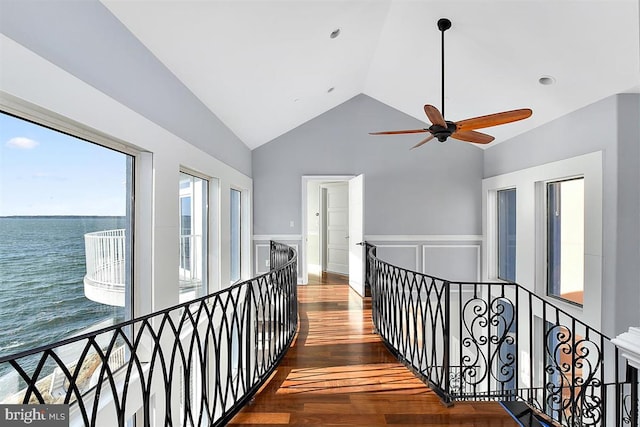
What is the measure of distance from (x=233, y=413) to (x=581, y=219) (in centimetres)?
432

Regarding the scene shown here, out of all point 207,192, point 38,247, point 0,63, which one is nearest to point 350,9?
point 207,192

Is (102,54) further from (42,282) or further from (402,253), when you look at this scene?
(402,253)

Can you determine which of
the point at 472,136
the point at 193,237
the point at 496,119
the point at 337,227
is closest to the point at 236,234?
the point at 193,237

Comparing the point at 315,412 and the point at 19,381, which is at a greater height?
the point at 19,381

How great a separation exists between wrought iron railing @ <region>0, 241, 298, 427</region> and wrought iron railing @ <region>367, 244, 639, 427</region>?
1166 millimetres

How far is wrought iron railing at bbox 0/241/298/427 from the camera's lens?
1490 millimetres

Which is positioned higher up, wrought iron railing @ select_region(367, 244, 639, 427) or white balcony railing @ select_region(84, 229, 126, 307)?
white balcony railing @ select_region(84, 229, 126, 307)

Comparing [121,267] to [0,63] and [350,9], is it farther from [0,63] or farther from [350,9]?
[350,9]

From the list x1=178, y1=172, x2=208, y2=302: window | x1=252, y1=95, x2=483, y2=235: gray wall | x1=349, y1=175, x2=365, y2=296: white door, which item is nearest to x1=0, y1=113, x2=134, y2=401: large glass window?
x1=178, y1=172, x2=208, y2=302: window

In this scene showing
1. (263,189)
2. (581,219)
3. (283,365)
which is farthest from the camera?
(263,189)

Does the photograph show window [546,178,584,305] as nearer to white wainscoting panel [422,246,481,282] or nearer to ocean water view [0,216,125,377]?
white wainscoting panel [422,246,481,282]

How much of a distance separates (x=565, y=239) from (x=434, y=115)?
2.93m

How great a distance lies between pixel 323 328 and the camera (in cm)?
425

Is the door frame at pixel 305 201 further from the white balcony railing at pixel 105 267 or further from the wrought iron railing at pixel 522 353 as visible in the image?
the white balcony railing at pixel 105 267
